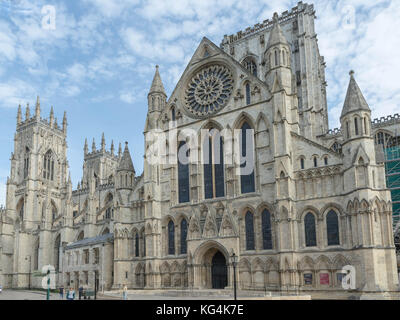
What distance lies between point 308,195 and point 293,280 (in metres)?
6.53

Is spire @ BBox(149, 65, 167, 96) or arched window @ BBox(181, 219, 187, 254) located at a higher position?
spire @ BBox(149, 65, 167, 96)

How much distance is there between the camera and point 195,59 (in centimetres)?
4244

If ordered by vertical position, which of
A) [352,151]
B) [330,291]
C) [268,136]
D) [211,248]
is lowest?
[330,291]

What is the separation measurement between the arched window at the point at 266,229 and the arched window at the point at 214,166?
4665 millimetres

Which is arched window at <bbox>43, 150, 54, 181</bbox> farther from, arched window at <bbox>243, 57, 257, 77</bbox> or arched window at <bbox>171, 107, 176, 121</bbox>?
arched window at <bbox>171, 107, 176, 121</bbox>

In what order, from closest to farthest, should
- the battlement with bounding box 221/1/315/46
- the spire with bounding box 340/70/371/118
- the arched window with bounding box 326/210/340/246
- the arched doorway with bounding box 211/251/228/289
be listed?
the arched window with bounding box 326/210/340/246 → the spire with bounding box 340/70/371/118 → the arched doorway with bounding box 211/251/228/289 → the battlement with bounding box 221/1/315/46

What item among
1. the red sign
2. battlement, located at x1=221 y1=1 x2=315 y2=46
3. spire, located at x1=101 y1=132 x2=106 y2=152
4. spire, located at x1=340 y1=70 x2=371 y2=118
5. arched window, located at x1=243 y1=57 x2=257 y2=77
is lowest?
the red sign

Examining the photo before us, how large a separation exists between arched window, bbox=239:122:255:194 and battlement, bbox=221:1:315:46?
2476cm

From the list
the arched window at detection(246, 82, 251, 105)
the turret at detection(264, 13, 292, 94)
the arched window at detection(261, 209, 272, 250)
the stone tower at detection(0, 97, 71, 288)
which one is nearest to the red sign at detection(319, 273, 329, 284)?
the arched window at detection(261, 209, 272, 250)

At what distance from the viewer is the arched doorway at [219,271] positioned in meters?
36.2

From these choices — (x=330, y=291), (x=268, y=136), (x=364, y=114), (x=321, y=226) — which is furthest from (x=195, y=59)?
(x=330, y=291)

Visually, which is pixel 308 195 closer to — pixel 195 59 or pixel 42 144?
pixel 195 59

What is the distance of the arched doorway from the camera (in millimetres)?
36219

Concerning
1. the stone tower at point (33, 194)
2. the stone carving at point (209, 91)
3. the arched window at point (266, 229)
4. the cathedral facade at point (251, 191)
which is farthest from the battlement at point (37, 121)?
the arched window at point (266, 229)
